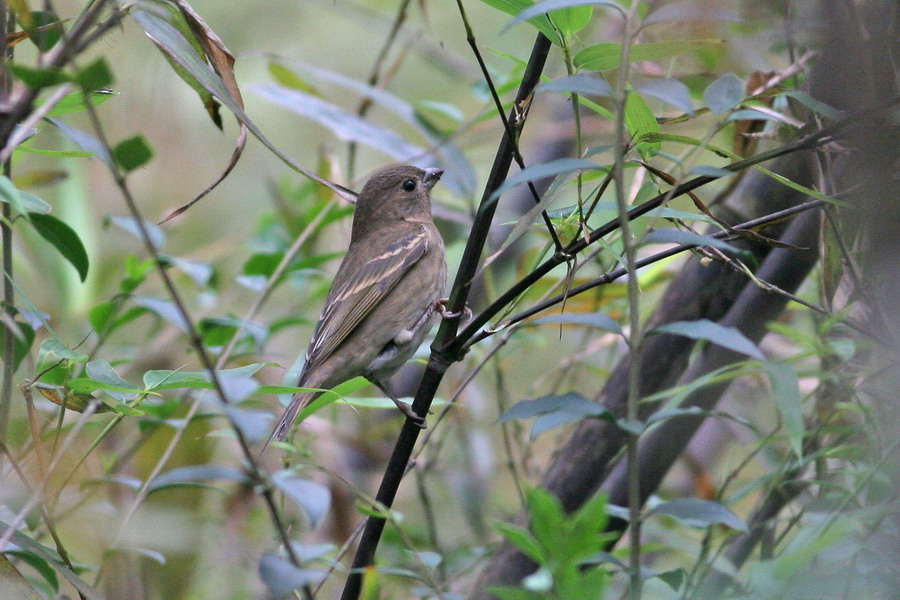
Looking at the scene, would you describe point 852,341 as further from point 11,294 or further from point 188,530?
point 188,530

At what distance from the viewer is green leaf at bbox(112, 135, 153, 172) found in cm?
237

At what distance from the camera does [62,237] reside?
7.73 feet

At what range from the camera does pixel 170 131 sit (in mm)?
5930

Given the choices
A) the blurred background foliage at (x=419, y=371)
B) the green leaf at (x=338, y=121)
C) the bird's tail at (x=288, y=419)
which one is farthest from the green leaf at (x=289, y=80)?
the bird's tail at (x=288, y=419)

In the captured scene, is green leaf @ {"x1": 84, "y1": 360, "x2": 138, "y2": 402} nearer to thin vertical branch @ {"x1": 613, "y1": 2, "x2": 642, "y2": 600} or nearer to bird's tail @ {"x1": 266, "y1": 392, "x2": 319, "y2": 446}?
bird's tail @ {"x1": 266, "y1": 392, "x2": 319, "y2": 446}

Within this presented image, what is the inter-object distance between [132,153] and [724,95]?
5.10ft

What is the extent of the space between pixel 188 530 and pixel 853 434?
2612mm

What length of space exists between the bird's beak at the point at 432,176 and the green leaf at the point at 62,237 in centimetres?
207

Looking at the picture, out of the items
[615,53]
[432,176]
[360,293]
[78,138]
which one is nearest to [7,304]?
[78,138]

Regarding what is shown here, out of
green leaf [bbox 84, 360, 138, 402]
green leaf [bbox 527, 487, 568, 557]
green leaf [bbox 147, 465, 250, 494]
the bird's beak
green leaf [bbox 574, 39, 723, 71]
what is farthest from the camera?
the bird's beak

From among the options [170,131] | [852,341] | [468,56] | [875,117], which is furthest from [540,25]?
[468,56]

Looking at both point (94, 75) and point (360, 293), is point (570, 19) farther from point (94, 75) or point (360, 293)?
point (360, 293)

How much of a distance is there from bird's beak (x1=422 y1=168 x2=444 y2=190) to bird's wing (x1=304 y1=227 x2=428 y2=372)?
287 millimetres

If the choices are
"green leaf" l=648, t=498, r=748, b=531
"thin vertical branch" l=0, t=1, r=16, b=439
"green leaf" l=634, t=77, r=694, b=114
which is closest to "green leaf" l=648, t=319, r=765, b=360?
"green leaf" l=648, t=498, r=748, b=531
